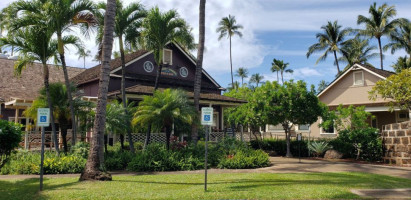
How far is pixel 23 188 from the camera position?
9820mm

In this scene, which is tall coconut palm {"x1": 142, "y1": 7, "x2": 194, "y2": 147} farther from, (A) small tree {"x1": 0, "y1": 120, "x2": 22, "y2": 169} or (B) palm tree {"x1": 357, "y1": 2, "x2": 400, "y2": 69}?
(B) palm tree {"x1": 357, "y1": 2, "x2": 400, "y2": 69}

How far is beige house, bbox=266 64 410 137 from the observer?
25844 millimetres

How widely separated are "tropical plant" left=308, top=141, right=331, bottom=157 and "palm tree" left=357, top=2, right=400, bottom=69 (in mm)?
23222

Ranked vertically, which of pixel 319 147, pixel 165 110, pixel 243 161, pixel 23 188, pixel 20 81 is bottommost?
pixel 23 188

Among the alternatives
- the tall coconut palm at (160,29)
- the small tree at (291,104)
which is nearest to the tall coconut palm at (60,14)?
the tall coconut palm at (160,29)

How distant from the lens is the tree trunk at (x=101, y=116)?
1116cm

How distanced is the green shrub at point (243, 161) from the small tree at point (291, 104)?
5.70 meters

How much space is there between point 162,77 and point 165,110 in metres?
10.9

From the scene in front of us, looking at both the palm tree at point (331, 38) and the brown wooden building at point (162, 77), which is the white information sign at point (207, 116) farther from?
the palm tree at point (331, 38)

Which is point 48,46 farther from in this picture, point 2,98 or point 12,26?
point 2,98

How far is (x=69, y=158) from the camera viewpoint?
1386 cm

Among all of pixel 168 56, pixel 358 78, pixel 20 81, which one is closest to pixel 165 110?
pixel 168 56

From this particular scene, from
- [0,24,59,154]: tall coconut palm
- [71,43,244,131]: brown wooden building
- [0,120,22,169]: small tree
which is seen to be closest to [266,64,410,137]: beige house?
[71,43,244,131]: brown wooden building

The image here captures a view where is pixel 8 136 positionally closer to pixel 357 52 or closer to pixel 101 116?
pixel 101 116
